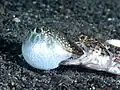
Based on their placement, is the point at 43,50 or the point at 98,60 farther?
the point at 98,60

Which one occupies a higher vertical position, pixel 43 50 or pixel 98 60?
pixel 43 50

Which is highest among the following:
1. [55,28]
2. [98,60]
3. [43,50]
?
[55,28]

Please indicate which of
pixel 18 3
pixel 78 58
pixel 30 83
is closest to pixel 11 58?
pixel 30 83

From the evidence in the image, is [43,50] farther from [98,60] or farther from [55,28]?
[55,28]

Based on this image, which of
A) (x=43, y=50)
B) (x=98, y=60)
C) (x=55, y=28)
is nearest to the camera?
(x=43, y=50)

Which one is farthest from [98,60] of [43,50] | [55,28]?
[55,28]

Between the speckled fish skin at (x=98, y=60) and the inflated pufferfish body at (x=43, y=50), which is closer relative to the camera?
the inflated pufferfish body at (x=43, y=50)
